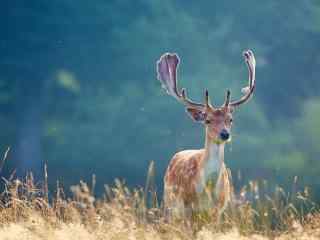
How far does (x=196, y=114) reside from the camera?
897 cm

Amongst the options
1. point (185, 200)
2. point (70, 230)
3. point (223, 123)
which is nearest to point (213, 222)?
point (185, 200)

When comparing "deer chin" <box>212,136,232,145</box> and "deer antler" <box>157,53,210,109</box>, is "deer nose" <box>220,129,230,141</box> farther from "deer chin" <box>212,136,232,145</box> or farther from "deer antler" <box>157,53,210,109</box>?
"deer antler" <box>157,53,210,109</box>

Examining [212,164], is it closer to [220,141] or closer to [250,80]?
[220,141]

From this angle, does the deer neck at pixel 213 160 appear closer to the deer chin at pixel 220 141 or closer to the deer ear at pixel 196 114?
the deer chin at pixel 220 141

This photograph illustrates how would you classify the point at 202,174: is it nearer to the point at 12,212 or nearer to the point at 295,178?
the point at 295,178

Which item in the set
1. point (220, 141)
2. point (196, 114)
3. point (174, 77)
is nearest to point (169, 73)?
point (174, 77)

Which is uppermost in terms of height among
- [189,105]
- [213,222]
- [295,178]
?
[189,105]

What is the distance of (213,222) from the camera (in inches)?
317

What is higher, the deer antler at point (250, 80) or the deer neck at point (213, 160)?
the deer antler at point (250, 80)

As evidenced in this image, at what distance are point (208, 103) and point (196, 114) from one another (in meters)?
0.22

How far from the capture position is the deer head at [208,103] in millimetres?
8516

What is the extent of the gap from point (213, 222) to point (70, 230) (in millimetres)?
1980

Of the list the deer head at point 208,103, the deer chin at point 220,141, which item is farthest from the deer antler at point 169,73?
the deer chin at point 220,141

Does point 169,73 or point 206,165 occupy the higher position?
point 169,73
